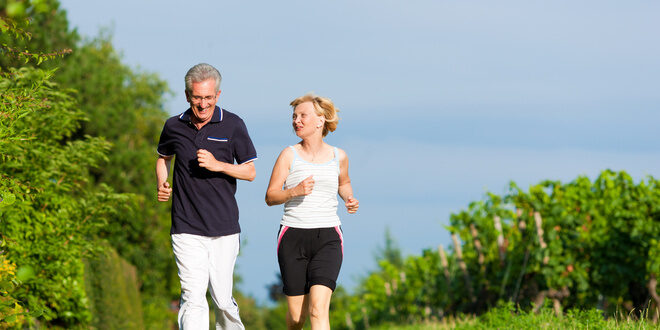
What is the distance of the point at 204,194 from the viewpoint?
644 centimetres

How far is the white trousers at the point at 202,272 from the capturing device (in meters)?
6.41

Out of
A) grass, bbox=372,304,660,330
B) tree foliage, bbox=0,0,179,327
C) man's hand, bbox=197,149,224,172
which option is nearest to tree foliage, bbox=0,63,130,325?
man's hand, bbox=197,149,224,172

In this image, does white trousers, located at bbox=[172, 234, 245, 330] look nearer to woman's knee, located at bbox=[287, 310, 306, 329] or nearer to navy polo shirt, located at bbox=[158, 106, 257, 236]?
navy polo shirt, located at bbox=[158, 106, 257, 236]

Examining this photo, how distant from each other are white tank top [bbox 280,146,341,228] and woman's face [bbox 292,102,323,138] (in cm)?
24

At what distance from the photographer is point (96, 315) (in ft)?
47.8

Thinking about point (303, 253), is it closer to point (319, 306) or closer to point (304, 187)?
point (319, 306)

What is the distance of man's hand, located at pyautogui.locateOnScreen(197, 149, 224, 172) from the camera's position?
6.14m

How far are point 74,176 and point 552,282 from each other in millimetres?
8559

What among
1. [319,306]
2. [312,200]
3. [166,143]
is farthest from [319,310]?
[166,143]

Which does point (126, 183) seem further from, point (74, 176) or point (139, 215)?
point (74, 176)

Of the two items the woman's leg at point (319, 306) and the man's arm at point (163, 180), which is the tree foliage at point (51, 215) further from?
the woman's leg at point (319, 306)

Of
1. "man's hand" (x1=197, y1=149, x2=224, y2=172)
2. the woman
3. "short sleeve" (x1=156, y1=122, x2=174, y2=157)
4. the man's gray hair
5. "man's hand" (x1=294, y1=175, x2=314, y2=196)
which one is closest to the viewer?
"man's hand" (x1=197, y1=149, x2=224, y2=172)

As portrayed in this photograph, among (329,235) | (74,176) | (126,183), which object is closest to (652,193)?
(329,235)

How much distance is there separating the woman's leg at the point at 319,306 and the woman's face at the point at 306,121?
4.91 feet
